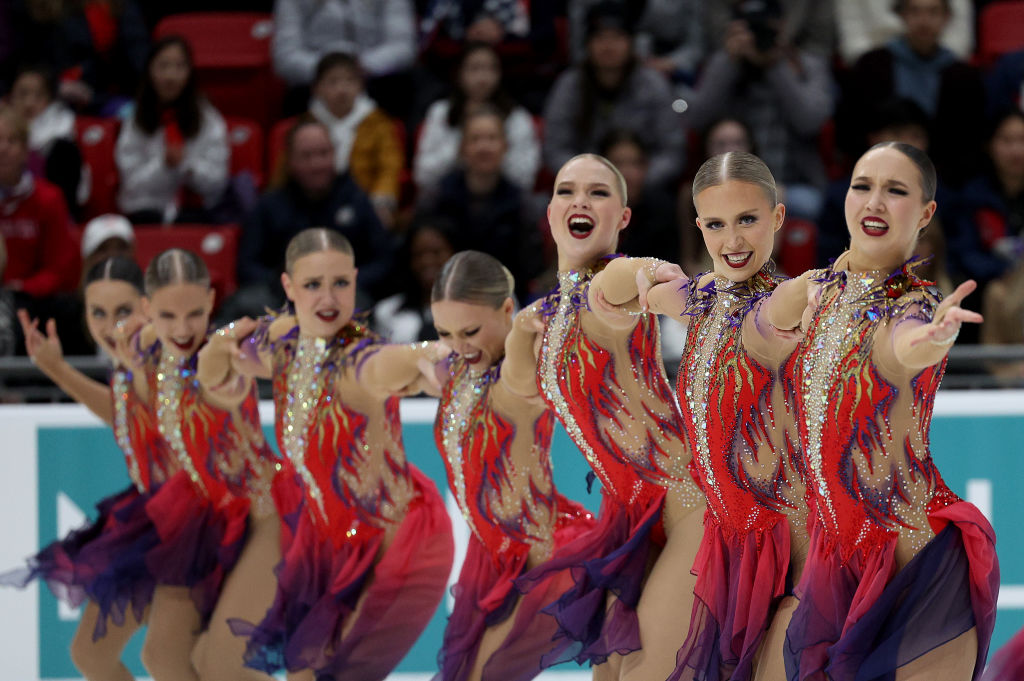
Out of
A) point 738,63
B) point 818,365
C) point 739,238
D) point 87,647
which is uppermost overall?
point 738,63

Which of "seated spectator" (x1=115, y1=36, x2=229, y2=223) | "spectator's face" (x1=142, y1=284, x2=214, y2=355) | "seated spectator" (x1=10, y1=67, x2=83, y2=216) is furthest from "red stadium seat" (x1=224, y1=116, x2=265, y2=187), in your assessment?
"spectator's face" (x1=142, y1=284, x2=214, y2=355)

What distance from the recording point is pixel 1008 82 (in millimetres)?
7684

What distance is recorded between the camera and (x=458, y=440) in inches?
176

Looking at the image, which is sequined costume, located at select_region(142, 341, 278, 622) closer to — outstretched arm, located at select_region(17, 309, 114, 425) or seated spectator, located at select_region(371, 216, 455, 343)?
outstretched arm, located at select_region(17, 309, 114, 425)

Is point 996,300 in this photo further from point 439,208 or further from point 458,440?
point 458,440

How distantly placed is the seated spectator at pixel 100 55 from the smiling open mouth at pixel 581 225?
16.9 ft

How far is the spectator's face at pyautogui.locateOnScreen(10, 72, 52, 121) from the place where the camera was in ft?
27.0

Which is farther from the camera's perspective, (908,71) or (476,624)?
(908,71)

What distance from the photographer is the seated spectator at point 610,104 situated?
24.3ft

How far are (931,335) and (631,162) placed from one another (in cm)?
394

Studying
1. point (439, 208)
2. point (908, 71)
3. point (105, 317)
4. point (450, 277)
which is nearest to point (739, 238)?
point (450, 277)

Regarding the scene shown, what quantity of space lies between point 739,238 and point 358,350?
1.48 meters

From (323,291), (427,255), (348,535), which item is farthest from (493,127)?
(348,535)

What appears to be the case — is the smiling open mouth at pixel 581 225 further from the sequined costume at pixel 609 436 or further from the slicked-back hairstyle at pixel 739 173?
the slicked-back hairstyle at pixel 739 173
